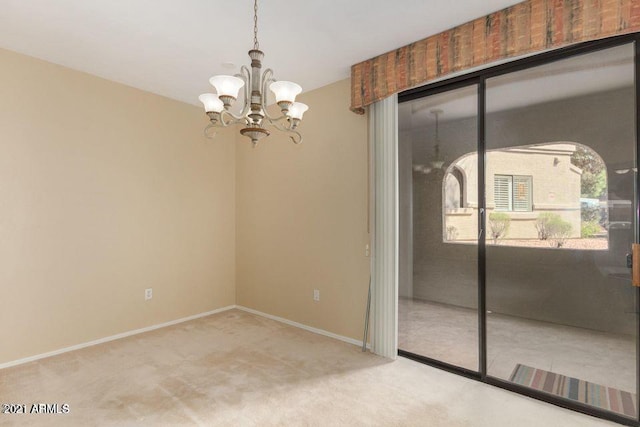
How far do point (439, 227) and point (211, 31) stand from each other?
2.50 metres

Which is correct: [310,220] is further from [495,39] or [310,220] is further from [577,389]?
[577,389]

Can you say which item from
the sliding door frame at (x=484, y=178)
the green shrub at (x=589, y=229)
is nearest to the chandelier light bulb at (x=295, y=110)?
the sliding door frame at (x=484, y=178)

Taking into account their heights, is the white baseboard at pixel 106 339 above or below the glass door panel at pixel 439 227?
below

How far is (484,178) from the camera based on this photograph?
8.96 ft

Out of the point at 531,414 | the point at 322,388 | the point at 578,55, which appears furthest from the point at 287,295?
the point at 578,55

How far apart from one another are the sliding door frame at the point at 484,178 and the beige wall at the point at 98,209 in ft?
6.55

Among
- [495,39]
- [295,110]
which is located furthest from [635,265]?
[295,110]

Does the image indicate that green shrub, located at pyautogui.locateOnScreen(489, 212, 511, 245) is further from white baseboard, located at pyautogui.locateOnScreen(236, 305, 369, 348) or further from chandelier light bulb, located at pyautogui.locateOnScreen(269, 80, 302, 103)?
chandelier light bulb, located at pyautogui.locateOnScreen(269, 80, 302, 103)

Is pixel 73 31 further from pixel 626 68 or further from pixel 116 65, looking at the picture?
pixel 626 68

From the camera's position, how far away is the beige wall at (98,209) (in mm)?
2959

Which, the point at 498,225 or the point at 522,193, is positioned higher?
the point at 522,193

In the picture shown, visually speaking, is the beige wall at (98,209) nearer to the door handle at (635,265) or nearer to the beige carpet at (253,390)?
the beige carpet at (253,390)

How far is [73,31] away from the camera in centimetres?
262

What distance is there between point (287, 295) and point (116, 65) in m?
3.01
